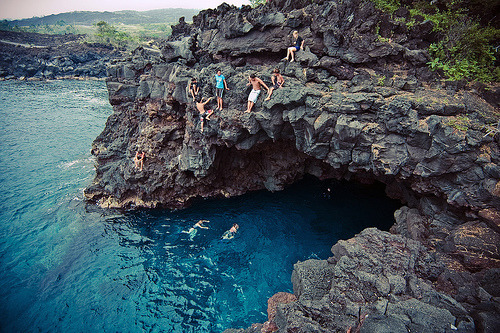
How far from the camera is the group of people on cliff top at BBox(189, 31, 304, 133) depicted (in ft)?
42.3

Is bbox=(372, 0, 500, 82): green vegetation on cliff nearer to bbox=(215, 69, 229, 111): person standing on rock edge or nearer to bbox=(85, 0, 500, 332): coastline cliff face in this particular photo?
bbox=(85, 0, 500, 332): coastline cliff face

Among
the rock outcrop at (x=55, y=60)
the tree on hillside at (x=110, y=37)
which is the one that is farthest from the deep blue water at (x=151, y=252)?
the tree on hillside at (x=110, y=37)

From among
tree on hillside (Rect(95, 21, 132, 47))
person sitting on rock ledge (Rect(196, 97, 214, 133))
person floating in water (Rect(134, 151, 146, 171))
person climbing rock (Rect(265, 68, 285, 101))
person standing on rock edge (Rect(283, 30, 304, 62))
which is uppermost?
tree on hillside (Rect(95, 21, 132, 47))

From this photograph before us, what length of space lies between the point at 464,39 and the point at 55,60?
81.5m

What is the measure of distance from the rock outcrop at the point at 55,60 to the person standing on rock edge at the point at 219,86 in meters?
62.2

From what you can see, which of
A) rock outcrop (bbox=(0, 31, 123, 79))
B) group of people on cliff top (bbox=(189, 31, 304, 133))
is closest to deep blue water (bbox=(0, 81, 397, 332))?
group of people on cliff top (bbox=(189, 31, 304, 133))

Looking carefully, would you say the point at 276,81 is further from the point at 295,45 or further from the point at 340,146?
the point at 340,146

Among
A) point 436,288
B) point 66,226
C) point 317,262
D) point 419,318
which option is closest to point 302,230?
point 317,262

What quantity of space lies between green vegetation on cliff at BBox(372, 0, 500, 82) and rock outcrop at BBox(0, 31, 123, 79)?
70109 millimetres

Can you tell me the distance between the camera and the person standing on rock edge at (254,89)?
508 inches

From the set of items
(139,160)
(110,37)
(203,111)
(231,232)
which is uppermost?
(110,37)

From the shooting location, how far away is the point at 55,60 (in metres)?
62.5

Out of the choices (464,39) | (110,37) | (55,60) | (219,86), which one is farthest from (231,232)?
(110,37)

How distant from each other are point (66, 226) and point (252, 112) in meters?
14.5
